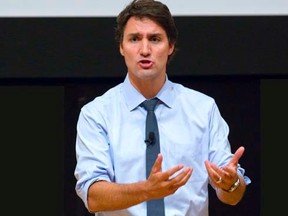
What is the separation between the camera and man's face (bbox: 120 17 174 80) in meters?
2.17

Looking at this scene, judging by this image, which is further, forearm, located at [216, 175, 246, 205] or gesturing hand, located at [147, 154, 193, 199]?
forearm, located at [216, 175, 246, 205]

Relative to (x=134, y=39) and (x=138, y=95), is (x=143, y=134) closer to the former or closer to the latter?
(x=138, y=95)

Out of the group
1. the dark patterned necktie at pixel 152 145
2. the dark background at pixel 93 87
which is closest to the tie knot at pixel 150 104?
the dark patterned necktie at pixel 152 145

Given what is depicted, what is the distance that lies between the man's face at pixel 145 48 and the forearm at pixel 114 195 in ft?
1.10

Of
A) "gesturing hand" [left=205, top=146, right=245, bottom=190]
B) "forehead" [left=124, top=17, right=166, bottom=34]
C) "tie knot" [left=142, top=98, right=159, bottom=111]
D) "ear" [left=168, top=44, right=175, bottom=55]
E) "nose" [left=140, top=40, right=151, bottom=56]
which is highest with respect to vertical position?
"forehead" [left=124, top=17, right=166, bottom=34]

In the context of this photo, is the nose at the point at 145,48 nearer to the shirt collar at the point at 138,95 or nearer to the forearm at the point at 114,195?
the shirt collar at the point at 138,95

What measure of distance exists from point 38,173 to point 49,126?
0.74ft

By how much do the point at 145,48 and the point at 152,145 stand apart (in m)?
0.27

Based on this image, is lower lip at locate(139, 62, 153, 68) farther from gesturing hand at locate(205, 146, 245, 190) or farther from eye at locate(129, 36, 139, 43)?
gesturing hand at locate(205, 146, 245, 190)

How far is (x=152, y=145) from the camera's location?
2195mm

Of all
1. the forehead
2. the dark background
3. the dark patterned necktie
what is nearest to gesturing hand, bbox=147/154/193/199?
the dark patterned necktie

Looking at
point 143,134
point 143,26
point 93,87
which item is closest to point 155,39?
point 143,26

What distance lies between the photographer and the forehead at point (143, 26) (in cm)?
220

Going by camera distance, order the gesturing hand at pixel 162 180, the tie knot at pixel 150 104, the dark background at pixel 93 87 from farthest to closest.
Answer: the dark background at pixel 93 87 → the tie knot at pixel 150 104 → the gesturing hand at pixel 162 180
